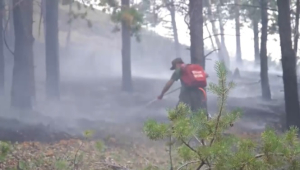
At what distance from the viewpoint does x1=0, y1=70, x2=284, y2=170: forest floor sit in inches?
352

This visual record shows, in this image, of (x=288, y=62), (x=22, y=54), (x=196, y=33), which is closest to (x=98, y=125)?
(x=22, y=54)

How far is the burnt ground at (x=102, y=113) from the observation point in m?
11.5

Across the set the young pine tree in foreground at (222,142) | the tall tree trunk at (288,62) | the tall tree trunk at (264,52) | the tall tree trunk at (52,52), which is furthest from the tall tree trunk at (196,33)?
the tall tree trunk at (264,52)

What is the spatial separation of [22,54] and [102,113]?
3.53m

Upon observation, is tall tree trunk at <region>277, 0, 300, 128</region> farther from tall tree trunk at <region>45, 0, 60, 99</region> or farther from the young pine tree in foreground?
tall tree trunk at <region>45, 0, 60, 99</region>

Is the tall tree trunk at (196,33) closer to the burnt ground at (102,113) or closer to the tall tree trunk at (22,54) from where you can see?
the burnt ground at (102,113)

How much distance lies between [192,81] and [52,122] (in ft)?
12.7

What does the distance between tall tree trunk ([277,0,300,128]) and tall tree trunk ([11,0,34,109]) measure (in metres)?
6.32

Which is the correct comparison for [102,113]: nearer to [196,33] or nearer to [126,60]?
[196,33]

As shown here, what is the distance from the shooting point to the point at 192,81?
10758 millimetres

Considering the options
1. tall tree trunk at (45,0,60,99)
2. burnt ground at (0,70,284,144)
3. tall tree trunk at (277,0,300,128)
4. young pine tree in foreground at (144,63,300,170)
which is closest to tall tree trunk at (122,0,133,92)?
burnt ground at (0,70,284,144)

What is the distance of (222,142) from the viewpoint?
4.19m

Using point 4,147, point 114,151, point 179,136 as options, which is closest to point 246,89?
point 114,151

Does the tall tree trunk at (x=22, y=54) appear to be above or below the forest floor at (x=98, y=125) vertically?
above
